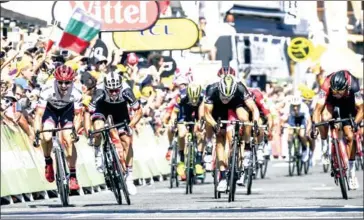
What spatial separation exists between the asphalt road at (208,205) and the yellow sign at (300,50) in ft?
52.5

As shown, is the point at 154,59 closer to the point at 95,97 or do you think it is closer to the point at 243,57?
the point at 243,57

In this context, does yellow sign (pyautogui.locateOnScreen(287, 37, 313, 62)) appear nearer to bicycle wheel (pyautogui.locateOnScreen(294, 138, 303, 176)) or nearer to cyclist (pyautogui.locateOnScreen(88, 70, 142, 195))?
bicycle wheel (pyautogui.locateOnScreen(294, 138, 303, 176))

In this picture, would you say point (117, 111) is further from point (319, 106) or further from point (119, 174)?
point (319, 106)

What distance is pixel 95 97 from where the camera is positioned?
23.7 meters

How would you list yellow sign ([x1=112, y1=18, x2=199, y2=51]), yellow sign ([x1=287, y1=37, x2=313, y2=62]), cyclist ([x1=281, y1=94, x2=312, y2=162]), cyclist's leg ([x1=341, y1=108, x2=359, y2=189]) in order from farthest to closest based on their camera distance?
yellow sign ([x1=287, y1=37, x2=313, y2=62])
yellow sign ([x1=112, y1=18, x2=199, y2=51])
cyclist ([x1=281, y1=94, x2=312, y2=162])
cyclist's leg ([x1=341, y1=108, x2=359, y2=189])

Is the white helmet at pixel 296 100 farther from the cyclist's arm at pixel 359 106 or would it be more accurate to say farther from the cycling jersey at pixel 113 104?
the cycling jersey at pixel 113 104

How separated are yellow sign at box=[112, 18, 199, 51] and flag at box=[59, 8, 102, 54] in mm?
7617

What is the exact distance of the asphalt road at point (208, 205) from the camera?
67.2 feet

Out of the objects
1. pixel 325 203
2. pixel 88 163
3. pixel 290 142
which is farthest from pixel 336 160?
pixel 290 142

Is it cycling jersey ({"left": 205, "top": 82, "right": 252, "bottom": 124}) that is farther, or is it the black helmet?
cycling jersey ({"left": 205, "top": 82, "right": 252, "bottom": 124})

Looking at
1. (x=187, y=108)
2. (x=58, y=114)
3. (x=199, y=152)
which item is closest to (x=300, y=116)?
(x=199, y=152)

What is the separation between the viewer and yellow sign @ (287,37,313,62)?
4588 cm

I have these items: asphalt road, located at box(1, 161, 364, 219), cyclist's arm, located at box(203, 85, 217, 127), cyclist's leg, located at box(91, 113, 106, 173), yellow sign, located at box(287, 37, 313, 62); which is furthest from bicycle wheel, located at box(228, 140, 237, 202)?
yellow sign, located at box(287, 37, 313, 62)

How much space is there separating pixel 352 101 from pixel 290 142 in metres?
12.5
